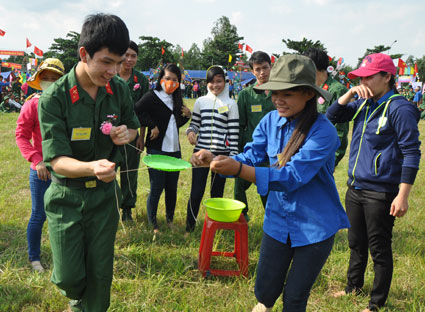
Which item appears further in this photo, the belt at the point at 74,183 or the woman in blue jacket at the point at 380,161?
the woman in blue jacket at the point at 380,161

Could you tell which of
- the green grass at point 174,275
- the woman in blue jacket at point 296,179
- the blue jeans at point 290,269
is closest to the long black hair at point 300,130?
the woman in blue jacket at point 296,179

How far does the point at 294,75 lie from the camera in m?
1.67

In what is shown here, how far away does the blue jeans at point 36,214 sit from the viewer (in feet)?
9.02

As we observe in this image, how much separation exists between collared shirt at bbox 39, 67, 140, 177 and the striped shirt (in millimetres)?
1624

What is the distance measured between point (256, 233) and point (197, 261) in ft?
2.80

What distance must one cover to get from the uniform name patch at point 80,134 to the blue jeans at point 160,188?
1.73m

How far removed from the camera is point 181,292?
2.61 meters

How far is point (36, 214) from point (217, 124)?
200cm

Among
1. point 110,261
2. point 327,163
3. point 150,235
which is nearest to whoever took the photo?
point 327,163

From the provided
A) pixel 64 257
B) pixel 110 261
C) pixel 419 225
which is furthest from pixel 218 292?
pixel 419 225

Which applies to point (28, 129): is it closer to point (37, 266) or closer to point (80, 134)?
point (80, 134)

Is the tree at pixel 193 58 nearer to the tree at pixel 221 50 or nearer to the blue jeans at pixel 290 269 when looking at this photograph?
the tree at pixel 221 50

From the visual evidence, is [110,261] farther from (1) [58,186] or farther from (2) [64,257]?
(1) [58,186]

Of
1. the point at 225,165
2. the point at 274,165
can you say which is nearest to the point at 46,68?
the point at 225,165
